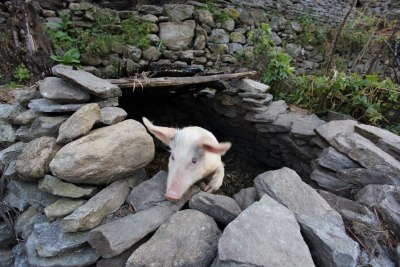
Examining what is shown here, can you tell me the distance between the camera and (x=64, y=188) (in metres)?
2.40

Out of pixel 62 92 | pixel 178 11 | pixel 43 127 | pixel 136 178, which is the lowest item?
pixel 136 178

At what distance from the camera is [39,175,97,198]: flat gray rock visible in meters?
2.39

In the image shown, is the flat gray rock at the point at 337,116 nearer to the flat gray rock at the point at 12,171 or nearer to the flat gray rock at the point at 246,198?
the flat gray rock at the point at 246,198

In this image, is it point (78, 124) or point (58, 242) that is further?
point (78, 124)

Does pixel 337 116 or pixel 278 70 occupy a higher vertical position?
pixel 278 70

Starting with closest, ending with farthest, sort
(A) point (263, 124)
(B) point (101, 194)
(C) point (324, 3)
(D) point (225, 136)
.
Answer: (B) point (101, 194) → (A) point (263, 124) → (D) point (225, 136) → (C) point (324, 3)

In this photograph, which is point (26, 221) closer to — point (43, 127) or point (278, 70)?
point (43, 127)

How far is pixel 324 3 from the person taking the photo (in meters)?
8.39

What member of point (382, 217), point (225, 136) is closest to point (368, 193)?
point (382, 217)

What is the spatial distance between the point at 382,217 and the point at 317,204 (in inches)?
23.3

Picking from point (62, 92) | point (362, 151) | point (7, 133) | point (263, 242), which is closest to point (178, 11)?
point (62, 92)

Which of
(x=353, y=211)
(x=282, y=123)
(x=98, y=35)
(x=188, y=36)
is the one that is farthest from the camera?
(x=188, y=36)

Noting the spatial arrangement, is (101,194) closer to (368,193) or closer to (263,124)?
(368,193)

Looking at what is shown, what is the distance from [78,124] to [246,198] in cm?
175
